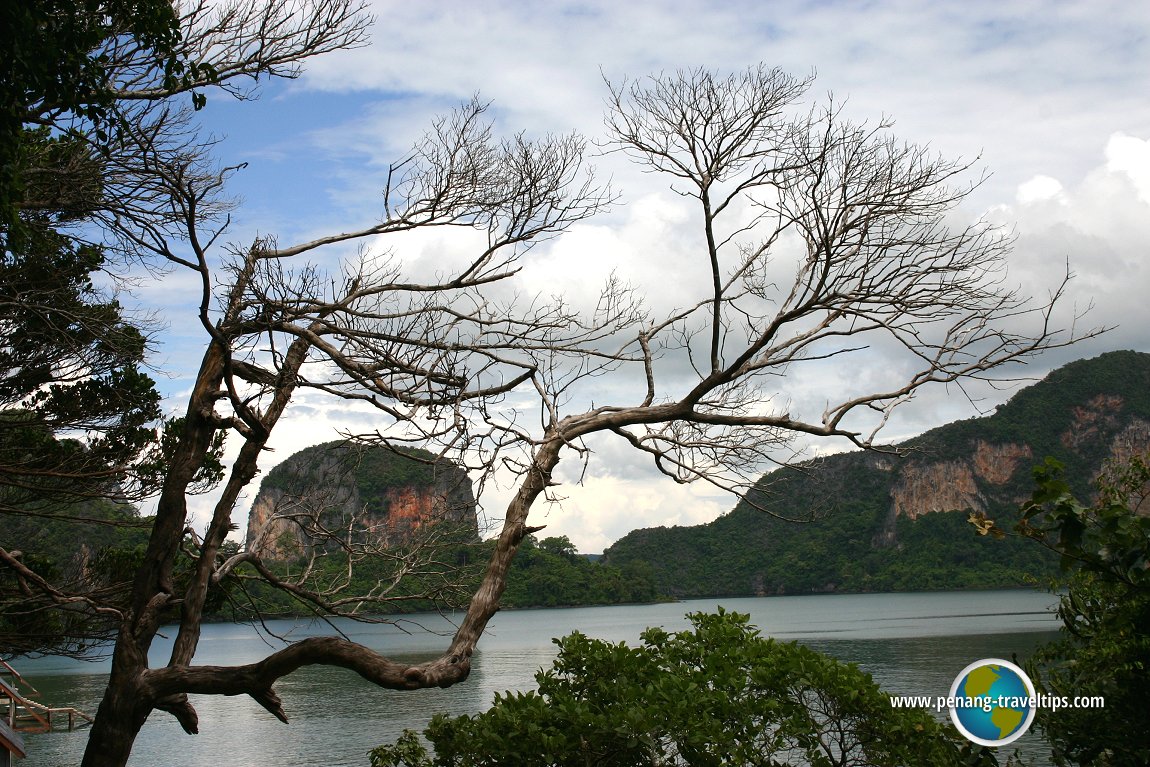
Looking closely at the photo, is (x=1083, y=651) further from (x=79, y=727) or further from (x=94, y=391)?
(x=79, y=727)

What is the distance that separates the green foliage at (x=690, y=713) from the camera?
5.63 meters

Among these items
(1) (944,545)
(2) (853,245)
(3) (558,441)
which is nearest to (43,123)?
(3) (558,441)

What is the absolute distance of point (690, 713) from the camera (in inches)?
223

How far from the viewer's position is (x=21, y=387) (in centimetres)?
950

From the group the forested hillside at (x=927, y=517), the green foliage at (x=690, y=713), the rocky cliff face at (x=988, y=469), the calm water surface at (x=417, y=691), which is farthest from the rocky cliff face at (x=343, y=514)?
the rocky cliff face at (x=988, y=469)

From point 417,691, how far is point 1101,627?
2616 cm

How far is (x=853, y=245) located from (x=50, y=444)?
7903 millimetres

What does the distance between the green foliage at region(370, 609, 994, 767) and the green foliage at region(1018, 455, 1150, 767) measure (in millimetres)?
1569
